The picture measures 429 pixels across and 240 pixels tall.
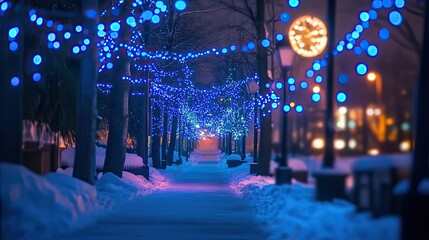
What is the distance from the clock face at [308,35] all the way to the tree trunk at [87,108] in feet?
20.7

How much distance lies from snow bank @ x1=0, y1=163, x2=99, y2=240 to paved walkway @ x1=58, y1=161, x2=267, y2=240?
0.44m

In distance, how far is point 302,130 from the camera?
1375cm

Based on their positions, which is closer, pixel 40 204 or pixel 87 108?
pixel 40 204

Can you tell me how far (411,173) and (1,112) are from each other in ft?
32.5

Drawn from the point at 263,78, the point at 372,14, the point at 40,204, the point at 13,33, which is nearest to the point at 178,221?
the point at 40,204

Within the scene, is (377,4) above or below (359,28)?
above

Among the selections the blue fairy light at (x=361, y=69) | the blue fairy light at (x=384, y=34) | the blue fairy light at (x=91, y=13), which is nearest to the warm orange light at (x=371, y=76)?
the blue fairy light at (x=361, y=69)

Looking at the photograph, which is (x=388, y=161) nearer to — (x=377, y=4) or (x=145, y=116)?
(x=377, y=4)

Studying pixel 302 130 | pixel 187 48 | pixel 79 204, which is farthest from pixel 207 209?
pixel 187 48

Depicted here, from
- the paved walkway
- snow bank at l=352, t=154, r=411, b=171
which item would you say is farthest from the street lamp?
snow bank at l=352, t=154, r=411, b=171

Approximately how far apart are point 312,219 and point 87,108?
999cm

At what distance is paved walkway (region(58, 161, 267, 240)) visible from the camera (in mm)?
12375

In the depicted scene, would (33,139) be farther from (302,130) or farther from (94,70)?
(302,130)

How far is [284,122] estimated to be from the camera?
1716 centimetres
